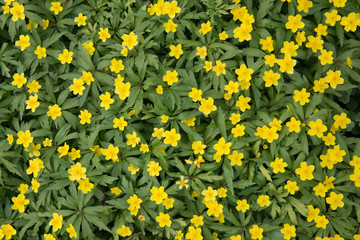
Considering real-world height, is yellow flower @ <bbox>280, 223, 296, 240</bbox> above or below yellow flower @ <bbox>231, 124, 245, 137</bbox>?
below

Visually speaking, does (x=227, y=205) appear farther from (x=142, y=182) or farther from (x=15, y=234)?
(x=15, y=234)

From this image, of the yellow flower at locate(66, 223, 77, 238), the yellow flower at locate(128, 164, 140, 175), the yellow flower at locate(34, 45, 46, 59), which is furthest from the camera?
the yellow flower at locate(34, 45, 46, 59)

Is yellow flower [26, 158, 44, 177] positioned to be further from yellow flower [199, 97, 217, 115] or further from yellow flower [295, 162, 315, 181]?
yellow flower [295, 162, 315, 181]

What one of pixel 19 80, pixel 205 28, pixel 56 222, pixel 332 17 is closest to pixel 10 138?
pixel 19 80

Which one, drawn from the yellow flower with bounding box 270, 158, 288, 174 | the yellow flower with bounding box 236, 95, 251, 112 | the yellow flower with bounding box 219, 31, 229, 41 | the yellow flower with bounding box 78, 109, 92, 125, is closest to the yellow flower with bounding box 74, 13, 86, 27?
the yellow flower with bounding box 78, 109, 92, 125

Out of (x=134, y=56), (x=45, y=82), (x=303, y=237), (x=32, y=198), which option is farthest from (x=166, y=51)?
(x=303, y=237)

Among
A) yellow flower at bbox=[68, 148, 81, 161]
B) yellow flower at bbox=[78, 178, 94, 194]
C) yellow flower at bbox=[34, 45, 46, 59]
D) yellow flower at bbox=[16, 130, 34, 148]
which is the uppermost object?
yellow flower at bbox=[34, 45, 46, 59]

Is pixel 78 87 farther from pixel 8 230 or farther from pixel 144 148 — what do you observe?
pixel 8 230
